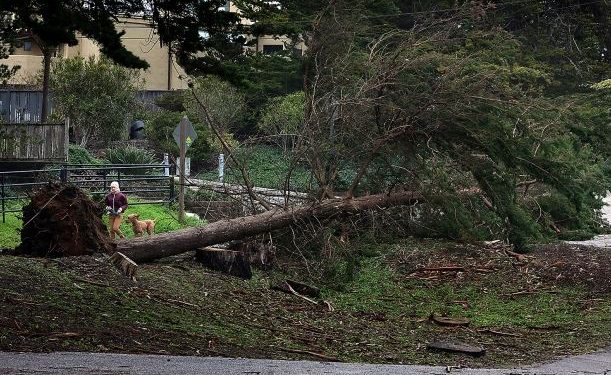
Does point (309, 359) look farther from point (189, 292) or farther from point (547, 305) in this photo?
point (547, 305)

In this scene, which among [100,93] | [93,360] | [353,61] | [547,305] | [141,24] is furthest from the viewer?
[100,93]

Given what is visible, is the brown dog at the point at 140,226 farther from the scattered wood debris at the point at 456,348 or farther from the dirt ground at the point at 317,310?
the scattered wood debris at the point at 456,348

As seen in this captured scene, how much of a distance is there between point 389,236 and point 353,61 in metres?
3.21

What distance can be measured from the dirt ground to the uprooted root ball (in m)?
0.29

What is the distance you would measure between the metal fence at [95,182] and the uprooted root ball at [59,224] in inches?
279

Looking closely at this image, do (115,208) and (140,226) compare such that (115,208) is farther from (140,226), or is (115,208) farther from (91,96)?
(91,96)

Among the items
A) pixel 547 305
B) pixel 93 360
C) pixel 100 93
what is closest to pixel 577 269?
pixel 547 305

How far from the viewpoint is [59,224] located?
517 inches

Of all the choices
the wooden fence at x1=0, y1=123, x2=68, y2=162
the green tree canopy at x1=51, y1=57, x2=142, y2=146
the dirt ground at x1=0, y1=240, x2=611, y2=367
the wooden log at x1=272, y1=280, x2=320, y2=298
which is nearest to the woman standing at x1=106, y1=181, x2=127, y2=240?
the dirt ground at x1=0, y1=240, x2=611, y2=367

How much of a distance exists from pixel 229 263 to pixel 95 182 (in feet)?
32.7

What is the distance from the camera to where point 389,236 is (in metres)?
18.0

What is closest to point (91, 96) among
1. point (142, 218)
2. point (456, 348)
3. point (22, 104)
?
point (22, 104)

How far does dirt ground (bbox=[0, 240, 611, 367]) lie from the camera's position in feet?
32.8

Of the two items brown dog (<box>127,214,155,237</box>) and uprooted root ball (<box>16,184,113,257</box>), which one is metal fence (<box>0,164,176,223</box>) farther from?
uprooted root ball (<box>16,184,113,257</box>)
